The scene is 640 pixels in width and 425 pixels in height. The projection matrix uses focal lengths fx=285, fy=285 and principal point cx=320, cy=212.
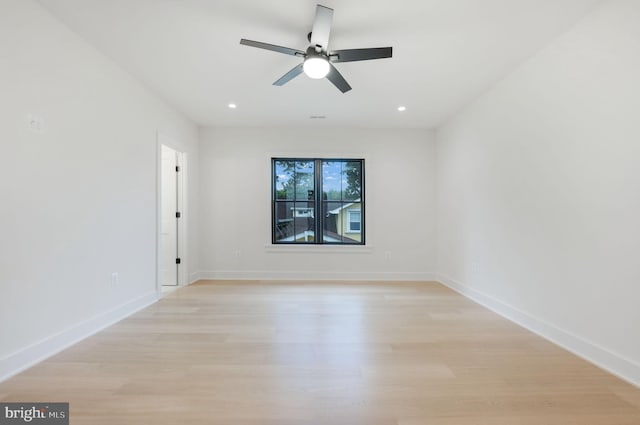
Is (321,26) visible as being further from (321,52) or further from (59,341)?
(59,341)

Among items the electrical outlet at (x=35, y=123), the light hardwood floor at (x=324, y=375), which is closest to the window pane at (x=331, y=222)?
the light hardwood floor at (x=324, y=375)

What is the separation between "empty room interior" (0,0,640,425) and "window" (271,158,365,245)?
1127 mm

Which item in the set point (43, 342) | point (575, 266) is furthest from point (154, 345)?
point (575, 266)

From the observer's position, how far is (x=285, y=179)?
5.04 metres

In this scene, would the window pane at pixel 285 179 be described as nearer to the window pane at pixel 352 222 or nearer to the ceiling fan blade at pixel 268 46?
the window pane at pixel 352 222

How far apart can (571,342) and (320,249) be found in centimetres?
334

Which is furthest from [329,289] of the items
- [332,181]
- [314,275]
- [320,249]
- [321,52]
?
[321,52]

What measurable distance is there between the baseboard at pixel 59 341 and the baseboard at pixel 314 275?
5.44ft

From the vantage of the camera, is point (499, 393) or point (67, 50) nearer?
point (499, 393)

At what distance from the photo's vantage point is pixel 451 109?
159 inches

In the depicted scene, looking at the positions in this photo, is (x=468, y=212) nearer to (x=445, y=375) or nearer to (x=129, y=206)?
(x=445, y=375)

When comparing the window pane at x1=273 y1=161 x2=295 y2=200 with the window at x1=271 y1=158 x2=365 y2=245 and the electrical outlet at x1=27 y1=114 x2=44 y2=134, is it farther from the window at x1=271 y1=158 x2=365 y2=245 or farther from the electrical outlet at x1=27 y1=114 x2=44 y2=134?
the electrical outlet at x1=27 y1=114 x2=44 y2=134

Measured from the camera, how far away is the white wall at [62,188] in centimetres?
191

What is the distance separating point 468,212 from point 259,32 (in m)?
3.30
